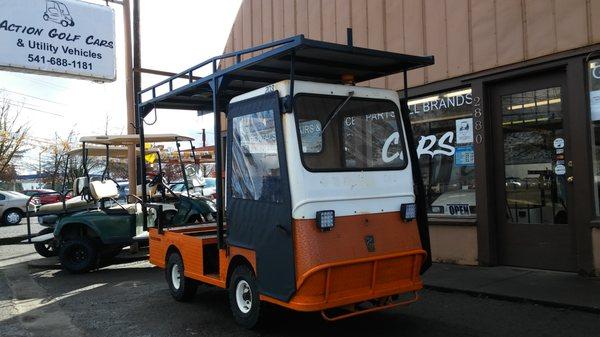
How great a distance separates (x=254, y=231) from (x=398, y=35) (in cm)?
528

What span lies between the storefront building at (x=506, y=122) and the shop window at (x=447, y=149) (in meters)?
0.02

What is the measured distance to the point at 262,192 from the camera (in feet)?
16.2

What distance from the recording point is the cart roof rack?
476cm

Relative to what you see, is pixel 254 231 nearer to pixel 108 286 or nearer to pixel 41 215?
pixel 108 286

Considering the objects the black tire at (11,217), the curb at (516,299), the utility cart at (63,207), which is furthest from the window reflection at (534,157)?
the black tire at (11,217)

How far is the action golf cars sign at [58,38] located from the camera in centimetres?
1090

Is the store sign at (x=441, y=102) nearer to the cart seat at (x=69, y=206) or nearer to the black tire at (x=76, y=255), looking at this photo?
the black tire at (x=76, y=255)

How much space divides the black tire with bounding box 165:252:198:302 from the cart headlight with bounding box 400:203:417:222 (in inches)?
114

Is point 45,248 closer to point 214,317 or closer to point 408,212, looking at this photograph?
point 214,317

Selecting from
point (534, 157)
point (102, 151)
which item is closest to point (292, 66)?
point (534, 157)

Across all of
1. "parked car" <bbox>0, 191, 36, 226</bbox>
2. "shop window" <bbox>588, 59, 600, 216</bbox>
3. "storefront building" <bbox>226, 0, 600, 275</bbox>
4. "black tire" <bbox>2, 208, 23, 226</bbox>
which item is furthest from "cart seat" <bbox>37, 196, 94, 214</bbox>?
"black tire" <bbox>2, 208, 23, 226</bbox>

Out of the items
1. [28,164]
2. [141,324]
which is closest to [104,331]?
[141,324]

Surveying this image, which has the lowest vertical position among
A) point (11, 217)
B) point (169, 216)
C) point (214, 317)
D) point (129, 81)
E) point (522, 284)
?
point (214, 317)

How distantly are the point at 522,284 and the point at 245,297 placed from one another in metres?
3.52
